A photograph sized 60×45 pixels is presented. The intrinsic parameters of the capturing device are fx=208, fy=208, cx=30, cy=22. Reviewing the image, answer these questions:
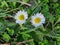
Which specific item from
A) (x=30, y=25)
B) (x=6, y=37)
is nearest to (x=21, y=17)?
(x=30, y=25)

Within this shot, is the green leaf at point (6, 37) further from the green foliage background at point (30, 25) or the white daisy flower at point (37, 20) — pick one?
the white daisy flower at point (37, 20)

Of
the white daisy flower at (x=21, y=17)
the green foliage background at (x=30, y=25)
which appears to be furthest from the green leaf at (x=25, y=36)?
the white daisy flower at (x=21, y=17)

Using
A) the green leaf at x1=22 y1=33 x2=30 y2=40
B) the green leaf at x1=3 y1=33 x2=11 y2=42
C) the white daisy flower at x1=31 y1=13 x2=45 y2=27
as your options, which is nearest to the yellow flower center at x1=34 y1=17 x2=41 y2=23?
the white daisy flower at x1=31 y1=13 x2=45 y2=27

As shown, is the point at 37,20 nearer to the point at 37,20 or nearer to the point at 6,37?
the point at 37,20

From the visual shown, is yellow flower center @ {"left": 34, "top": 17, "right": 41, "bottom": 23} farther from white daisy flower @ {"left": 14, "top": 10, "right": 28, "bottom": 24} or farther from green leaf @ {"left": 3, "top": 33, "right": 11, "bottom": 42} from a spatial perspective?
green leaf @ {"left": 3, "top": 33, "right": 11, "bottom": 42}

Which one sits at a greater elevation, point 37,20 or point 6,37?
point 37,20
